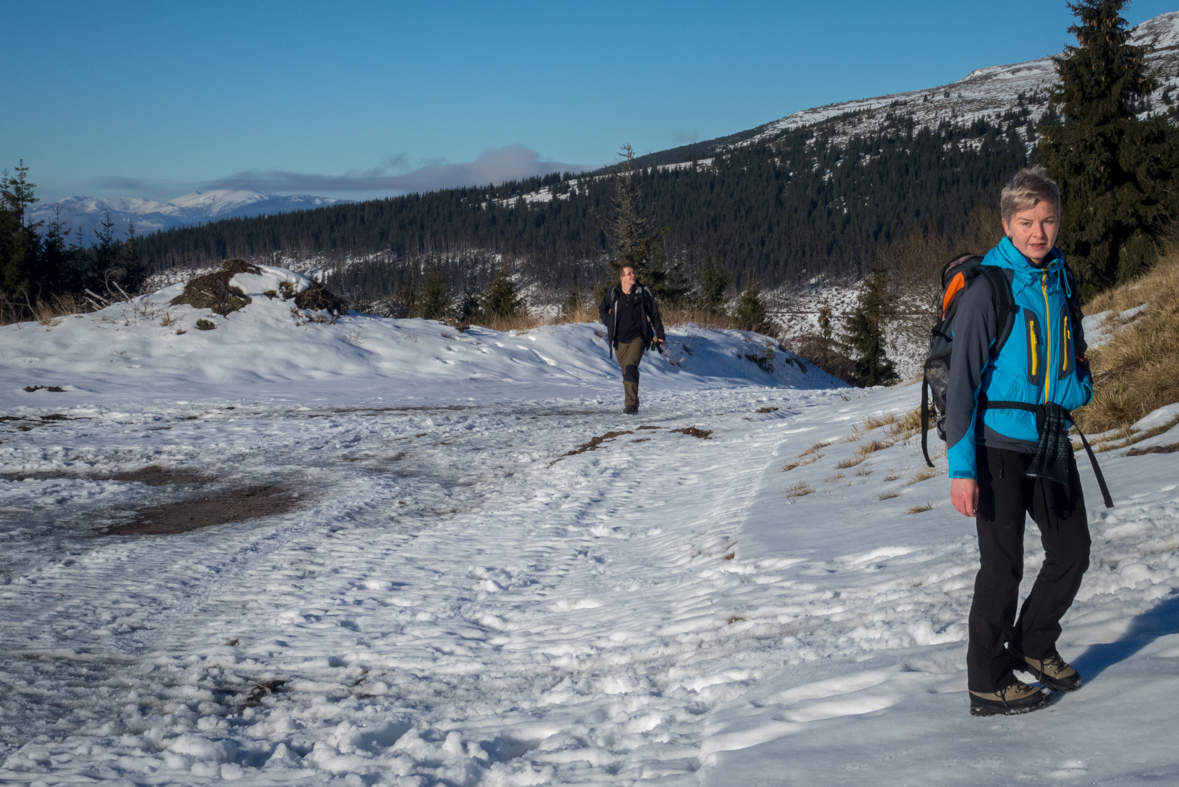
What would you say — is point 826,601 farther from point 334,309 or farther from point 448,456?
point 334,309

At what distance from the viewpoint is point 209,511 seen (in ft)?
22.1

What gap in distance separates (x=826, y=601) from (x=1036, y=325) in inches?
80.1

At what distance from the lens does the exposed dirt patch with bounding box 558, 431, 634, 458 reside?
9633mm

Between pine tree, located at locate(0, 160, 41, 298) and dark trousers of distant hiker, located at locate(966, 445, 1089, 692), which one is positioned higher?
pine tree, located at locate(0, 160, 41, 298)

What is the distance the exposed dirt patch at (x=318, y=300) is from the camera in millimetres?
17844

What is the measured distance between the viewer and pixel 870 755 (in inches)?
98.6

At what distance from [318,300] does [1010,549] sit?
17.4m

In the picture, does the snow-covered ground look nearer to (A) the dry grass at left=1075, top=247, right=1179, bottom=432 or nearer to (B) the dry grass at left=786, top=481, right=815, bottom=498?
(B) the dry grass at left=786, top=481, right=815, bottom=498

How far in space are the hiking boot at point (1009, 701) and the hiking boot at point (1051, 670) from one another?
8 cm

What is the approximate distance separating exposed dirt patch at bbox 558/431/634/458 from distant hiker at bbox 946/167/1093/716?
22.9ft

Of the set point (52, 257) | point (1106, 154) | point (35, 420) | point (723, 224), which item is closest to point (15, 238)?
point (52, 257)

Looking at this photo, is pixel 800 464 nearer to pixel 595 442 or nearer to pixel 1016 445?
pixel 595 442

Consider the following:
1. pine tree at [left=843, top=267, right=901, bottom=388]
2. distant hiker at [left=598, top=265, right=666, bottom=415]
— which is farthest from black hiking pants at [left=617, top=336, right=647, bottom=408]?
pine tree at [left=843, top=267, right=901, bottom=388]

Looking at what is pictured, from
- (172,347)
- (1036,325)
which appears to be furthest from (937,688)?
(172,347)
